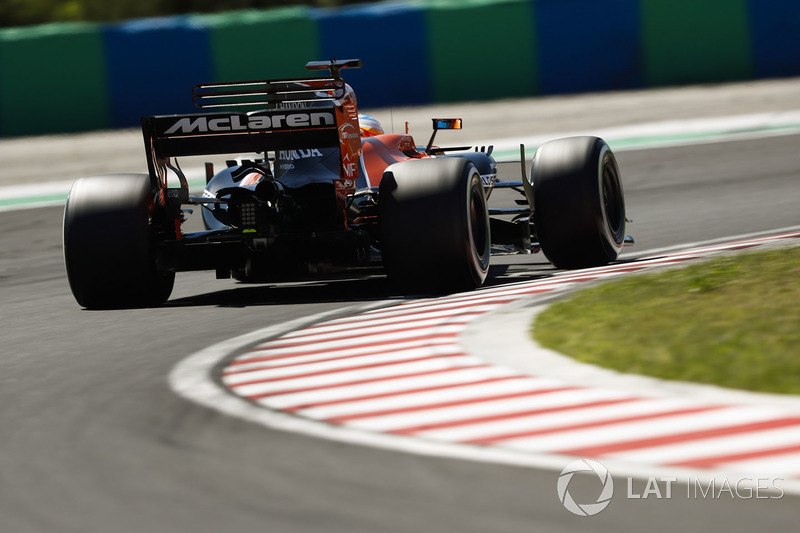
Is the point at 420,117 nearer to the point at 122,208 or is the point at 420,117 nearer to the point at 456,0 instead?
the point at 456,0

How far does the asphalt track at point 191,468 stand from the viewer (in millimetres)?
4363

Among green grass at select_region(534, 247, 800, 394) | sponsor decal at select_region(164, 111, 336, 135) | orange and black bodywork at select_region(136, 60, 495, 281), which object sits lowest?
green grass at select_region(534, 247, 800, 394)

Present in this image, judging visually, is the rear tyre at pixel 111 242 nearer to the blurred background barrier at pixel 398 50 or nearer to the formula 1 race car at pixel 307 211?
the formula 1 race car at pixel 307 211

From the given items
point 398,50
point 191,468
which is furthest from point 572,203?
point 398,50

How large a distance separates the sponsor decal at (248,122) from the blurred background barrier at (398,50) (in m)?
17.8

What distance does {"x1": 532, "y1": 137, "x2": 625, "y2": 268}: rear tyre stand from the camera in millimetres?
10508

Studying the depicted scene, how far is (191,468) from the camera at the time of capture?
5.20 m

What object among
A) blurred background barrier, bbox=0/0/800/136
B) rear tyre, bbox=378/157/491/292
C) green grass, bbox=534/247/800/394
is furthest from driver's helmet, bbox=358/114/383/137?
blurred background barrier, bbox=0/0/800/136

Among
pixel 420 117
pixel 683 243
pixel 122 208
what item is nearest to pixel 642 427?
pixel 122 208

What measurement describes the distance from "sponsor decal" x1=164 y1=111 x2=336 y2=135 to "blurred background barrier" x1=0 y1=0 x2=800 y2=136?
701 inches

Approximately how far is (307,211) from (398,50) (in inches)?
722

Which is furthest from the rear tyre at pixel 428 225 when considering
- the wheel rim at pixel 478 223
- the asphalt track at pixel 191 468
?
the asphalt track at pixel 191 468

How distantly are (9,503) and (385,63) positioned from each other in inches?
939

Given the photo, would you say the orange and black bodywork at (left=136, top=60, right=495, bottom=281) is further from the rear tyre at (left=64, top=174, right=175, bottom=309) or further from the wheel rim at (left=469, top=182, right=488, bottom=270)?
the wheel rim at (left=469, top=182, right=488, bottom=270)
